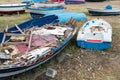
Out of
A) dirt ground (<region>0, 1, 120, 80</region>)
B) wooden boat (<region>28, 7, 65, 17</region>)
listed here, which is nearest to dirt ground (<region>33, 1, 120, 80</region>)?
dirt ground (<region>0, 1, 120, 80</region>)

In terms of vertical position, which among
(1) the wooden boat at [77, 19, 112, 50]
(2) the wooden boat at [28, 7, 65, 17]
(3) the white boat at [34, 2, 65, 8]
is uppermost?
(1) the wooden boat at [77, 19, 112, 50]

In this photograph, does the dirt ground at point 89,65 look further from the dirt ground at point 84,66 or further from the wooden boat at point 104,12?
the wooden boat at point 104,12

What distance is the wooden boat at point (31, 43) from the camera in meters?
7.88

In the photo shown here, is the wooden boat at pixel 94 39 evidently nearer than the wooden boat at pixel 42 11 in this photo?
Yes

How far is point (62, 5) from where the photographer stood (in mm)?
19422

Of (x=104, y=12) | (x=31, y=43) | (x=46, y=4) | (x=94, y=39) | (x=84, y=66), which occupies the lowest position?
(x=104, y=12)

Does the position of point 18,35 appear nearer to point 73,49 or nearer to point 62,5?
point 73,49

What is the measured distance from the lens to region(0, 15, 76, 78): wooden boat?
7878mm

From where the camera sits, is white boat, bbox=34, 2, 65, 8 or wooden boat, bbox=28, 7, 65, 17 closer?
wooden boat, bbox=28, 7, 65, 17

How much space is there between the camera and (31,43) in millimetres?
9508

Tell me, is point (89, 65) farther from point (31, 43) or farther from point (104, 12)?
→ point (104, 12)

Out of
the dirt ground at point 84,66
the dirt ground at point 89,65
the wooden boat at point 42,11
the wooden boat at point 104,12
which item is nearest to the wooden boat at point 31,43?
the dirt ground at point 84,66

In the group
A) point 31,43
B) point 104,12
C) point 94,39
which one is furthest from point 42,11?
point 31,43

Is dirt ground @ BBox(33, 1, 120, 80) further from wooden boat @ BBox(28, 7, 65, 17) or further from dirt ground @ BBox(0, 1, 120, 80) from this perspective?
wooden boat @ BBox(28, 7, 65, 17)
